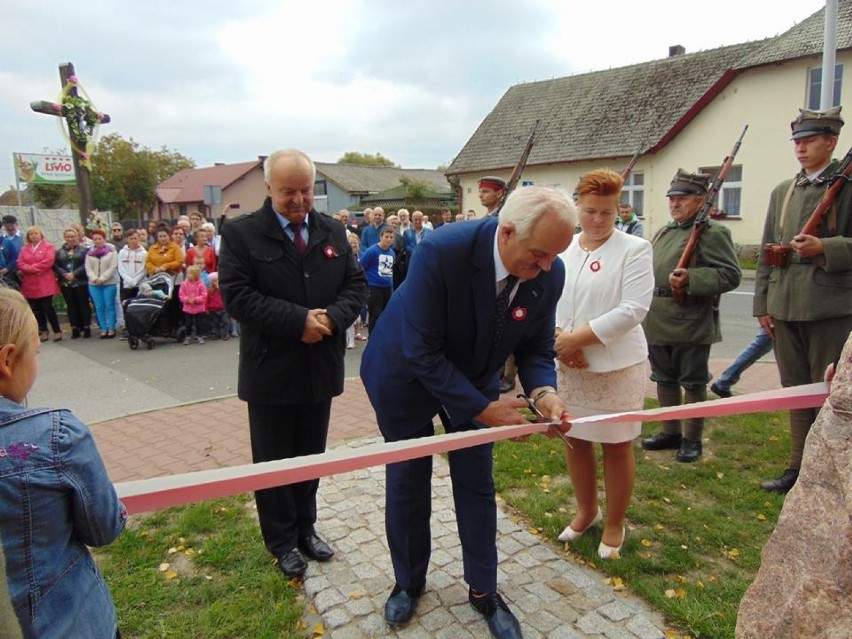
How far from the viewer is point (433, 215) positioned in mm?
35406

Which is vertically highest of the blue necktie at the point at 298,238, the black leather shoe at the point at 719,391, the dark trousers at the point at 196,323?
the blue necktie at the point at 298,238

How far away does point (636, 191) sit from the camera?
25.5 metres

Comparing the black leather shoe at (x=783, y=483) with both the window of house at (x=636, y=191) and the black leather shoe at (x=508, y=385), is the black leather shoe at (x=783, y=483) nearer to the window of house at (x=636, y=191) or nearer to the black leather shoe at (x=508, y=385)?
the black leather shoe at (x=508, y=385)

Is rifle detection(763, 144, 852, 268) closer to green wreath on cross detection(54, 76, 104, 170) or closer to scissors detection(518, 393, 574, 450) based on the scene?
scissors detection(518, 393, 574, 450)

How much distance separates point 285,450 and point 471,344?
1290 millimetres

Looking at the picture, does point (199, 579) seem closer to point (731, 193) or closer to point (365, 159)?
point (731, 193)

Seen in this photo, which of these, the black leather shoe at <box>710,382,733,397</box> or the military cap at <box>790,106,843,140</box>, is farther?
the black leather shoe at <box>710,382,733,397</box>

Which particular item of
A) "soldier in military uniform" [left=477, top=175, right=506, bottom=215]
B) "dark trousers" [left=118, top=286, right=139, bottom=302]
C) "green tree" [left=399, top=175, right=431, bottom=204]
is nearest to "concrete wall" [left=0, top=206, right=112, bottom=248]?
"dark trousers" [left=118, top=286, right=139, bottom=302]

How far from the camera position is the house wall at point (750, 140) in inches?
801

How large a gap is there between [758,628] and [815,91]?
23831 millimetres

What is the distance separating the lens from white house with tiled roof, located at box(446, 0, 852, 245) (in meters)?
20.5

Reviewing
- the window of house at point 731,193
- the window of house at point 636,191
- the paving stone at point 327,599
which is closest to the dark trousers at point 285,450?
the paving stone at point 327,599

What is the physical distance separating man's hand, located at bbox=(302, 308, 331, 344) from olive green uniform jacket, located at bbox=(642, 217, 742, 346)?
2606 mm

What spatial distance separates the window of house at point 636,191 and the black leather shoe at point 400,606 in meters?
24.5
